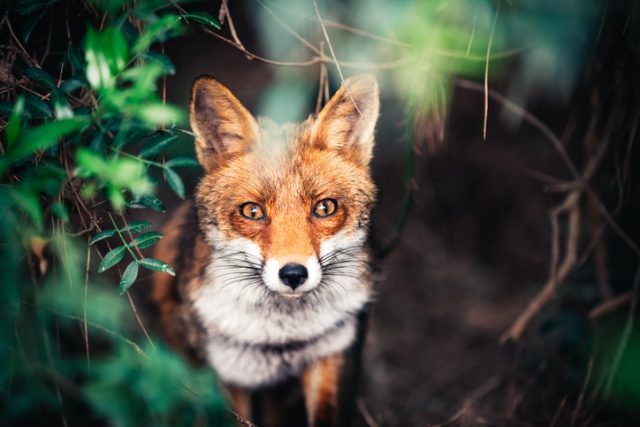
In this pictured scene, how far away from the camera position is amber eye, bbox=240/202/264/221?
2.26 meters

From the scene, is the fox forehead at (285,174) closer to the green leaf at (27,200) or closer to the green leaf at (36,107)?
the green leaf at (36,107)

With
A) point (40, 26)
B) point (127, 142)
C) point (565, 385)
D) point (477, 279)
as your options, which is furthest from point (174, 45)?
point (565, 385)

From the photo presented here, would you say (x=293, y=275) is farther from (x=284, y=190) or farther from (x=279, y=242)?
(x=284, y=190)

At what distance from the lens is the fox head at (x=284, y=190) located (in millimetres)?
2182

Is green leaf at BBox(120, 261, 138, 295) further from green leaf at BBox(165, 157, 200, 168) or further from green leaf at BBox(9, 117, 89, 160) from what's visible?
green leaf at BBox(9, 117, 89, 160)

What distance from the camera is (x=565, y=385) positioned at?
3170mm

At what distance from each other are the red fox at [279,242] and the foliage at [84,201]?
0.36 meters

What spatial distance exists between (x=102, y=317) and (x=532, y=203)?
14.9 ft

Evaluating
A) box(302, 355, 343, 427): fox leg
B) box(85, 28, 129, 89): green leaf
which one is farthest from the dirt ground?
box(85, 28, 129, 89): green leaf

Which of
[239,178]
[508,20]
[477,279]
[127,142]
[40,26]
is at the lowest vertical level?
[477,279]

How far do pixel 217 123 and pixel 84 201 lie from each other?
0.71m

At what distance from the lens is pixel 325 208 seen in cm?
230

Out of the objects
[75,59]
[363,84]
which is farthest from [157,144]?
[363,84]

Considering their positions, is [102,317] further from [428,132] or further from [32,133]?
[428,132]
